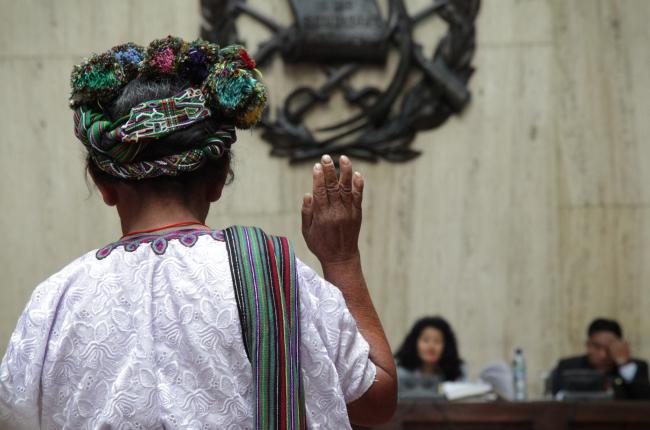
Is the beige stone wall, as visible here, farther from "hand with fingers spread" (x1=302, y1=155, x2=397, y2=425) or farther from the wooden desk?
"hand with fingers spread" (x1=302, y1=155, x2=397, y2=425)

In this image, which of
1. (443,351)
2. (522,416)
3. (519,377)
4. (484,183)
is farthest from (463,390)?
(484,183)

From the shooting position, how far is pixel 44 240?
7.00 m

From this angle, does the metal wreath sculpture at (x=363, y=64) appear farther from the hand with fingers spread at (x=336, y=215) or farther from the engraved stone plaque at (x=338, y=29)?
the hand with fingers spread at (x=336, y=215)

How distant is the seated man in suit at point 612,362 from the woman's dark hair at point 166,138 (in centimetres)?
473

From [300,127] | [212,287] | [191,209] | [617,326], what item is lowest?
[617,326]

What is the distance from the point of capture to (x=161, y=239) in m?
1.67

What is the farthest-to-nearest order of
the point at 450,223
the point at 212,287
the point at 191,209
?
the point at 450,223
the point at 191,209
the point at 212,287

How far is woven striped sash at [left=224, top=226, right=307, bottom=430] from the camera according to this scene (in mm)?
1567

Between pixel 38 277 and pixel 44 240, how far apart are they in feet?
0.78

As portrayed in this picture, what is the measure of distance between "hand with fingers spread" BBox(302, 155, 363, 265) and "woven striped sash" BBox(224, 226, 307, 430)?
0.55 ft

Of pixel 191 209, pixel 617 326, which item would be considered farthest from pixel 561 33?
pixel 191 209

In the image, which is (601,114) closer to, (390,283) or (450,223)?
(450,223)

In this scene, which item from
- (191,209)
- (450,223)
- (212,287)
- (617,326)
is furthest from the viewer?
(450,223)

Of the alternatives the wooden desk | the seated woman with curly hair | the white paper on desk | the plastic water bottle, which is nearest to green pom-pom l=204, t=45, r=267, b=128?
the wooden desk
